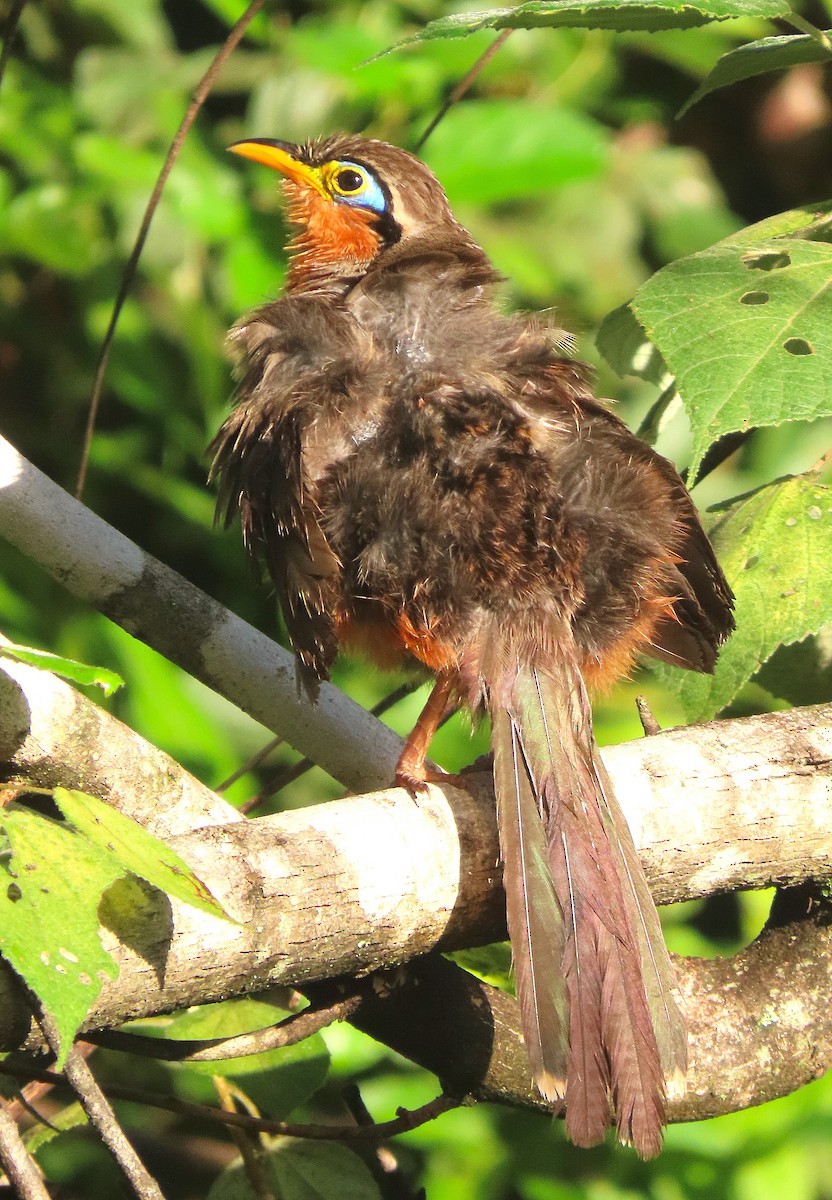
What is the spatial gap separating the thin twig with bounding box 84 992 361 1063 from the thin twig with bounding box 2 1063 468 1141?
81 millimetres

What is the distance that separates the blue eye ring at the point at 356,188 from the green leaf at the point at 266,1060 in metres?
1.87

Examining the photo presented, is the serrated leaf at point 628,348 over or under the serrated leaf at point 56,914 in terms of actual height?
under

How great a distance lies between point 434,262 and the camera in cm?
278

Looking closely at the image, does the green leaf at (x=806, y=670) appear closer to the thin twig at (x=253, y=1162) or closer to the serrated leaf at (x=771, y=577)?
the serrated leaf at (x=771, y=577)

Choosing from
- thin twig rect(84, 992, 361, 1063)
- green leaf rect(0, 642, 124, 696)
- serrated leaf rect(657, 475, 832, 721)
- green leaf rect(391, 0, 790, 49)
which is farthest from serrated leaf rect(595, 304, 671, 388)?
green leaf rect(0, 642, 124, 696)

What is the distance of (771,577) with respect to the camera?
2.46 meters

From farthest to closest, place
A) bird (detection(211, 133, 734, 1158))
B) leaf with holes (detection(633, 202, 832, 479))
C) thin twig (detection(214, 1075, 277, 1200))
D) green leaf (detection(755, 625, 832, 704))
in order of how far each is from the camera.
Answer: green leaf (detection(755, 625, 832, 704)) → thin twig (detection(214, 1075, 277, 1200)) → bird (detection(211, 133, 734, 1158)) → leaf with holes (detection(633, 202, 832, 479))

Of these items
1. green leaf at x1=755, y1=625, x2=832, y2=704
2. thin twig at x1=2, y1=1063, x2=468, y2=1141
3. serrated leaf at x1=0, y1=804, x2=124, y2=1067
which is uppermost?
serrated leaf at x1=0, y1=804, x2=124, y2=1067

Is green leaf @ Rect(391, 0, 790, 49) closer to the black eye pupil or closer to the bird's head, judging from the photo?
the bird's head

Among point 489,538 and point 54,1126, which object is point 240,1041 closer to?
point 54,1126

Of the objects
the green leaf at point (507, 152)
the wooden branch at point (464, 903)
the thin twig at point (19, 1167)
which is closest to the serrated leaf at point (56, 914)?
the wooden branch at point (464, 903)

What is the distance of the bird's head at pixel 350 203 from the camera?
3.19 metres

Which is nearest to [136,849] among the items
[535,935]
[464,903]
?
[464,903]

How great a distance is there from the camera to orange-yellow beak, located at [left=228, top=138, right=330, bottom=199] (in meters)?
3.37
